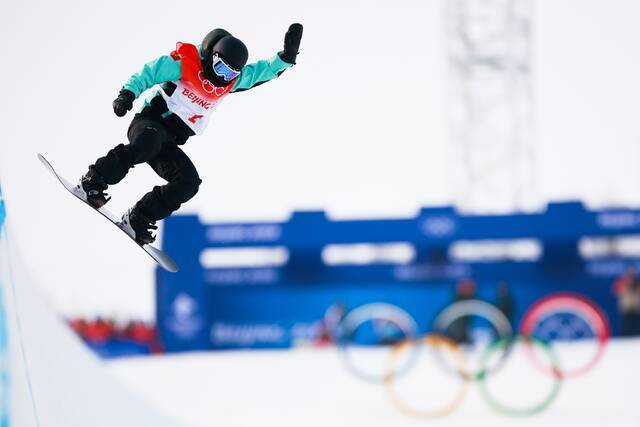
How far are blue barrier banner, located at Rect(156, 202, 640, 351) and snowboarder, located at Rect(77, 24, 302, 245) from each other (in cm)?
1544

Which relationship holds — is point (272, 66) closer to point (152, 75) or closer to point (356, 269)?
point (152, 75)

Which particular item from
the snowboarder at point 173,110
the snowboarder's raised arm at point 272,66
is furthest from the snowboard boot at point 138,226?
the snowboarder's raised arm at point 272,66

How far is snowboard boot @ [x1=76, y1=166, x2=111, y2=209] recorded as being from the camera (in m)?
3.83

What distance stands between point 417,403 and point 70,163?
7.07m

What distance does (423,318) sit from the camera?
19453mm

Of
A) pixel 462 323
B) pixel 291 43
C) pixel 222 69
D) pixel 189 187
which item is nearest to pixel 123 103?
pixel 222 69

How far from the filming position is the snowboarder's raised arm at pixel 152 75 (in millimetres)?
3590

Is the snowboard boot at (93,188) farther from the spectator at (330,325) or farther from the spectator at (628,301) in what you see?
the spectator at (628,301)

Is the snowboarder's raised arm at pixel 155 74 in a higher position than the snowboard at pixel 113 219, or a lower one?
higher

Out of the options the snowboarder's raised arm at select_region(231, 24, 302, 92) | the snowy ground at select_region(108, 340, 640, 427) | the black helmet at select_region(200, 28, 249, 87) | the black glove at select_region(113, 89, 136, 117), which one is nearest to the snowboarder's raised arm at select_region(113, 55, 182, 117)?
the black glove at select_region(113, 89, 136, 117)

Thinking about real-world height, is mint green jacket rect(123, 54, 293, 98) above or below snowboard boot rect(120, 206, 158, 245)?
above

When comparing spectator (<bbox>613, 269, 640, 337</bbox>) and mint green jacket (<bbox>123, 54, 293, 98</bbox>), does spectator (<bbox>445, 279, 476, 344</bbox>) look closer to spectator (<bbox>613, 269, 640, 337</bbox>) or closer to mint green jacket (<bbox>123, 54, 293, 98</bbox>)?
spectator (<bbox>613, 269, 640, 337</bbox>)

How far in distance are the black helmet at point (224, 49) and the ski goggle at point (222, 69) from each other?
2 centimetres

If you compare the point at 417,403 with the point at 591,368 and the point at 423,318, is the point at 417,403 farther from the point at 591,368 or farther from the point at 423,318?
the point at 423,318
